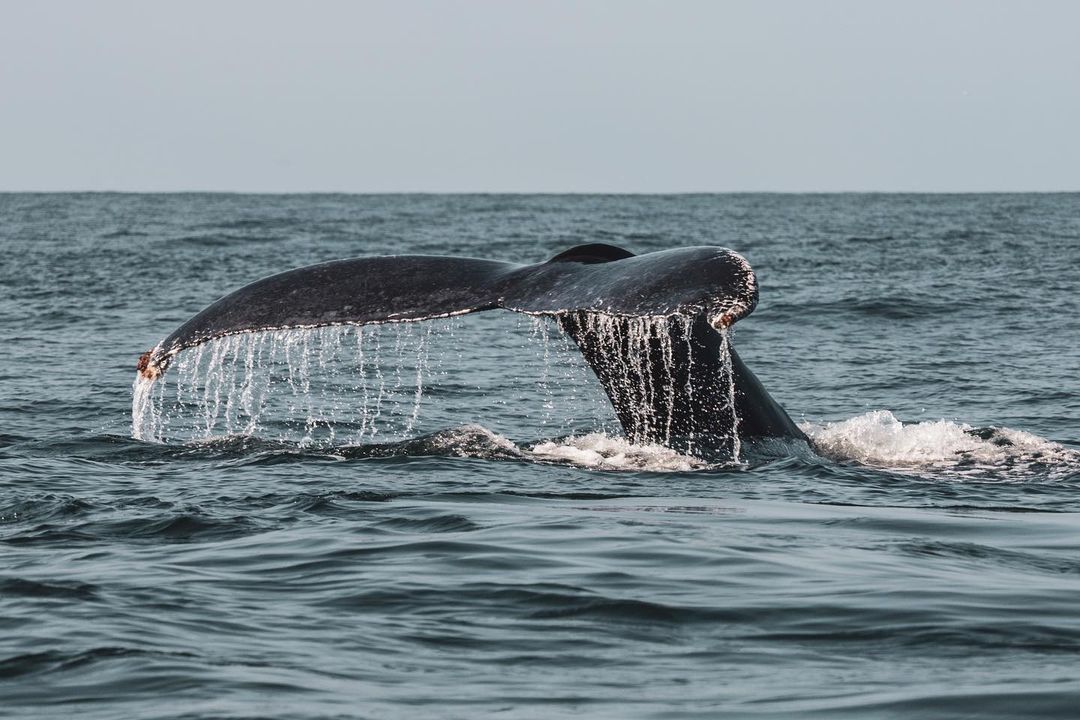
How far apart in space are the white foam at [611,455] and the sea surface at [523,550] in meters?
0.02

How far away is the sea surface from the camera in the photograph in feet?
15.8

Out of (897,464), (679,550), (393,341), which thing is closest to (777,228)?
(393,341)

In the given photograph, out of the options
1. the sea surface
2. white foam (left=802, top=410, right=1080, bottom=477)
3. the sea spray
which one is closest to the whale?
the sea spray

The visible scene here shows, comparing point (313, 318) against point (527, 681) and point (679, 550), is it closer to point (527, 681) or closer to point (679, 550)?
point (679, 550)

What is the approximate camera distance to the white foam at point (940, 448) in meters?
9.27

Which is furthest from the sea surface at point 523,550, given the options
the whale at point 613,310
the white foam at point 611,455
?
the whale at point 613,310

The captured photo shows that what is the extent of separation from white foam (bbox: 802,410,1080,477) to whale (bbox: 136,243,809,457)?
2.21 ft

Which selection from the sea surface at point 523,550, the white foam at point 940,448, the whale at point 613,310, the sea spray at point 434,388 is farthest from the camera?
the white foam at point 940,448

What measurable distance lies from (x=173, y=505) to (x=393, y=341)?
12.0 metres

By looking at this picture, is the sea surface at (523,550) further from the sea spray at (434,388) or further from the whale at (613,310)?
the whale at (613,310)

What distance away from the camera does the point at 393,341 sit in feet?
64.7

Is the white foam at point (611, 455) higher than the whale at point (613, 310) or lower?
lower

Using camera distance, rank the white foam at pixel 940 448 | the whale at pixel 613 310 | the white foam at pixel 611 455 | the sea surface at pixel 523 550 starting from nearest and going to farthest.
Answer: the sea surface at pixel 523 550
the whale at pixel 613 310
the white foam at pixel 611 455
the white foam at pixel 940 448

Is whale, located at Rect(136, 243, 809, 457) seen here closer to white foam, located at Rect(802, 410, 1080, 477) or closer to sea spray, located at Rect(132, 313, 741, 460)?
sea spray, located at Rect(132, 313, 741, 460)
